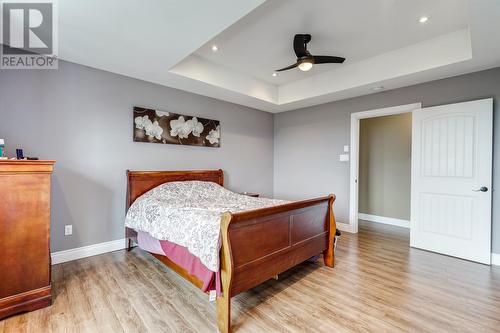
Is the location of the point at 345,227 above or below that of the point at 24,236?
below

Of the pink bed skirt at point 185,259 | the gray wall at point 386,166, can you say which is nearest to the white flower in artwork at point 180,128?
the pink bed skirt at point 185,259

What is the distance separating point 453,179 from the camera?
3.34 metres

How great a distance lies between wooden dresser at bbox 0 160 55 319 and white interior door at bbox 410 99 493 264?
4.59 m

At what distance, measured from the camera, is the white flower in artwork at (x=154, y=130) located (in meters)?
3.66

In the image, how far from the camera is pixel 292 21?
8.86ft

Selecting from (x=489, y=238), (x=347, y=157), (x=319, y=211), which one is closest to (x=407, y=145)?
(x=347, y=157)

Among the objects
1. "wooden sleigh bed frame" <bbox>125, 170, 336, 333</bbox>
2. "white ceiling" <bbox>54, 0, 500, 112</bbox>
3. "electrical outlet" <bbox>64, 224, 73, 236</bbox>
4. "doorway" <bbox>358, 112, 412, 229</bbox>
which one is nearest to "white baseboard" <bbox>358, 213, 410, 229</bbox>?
"doorway" <bbox>358, 112, 412, 229</bbox>

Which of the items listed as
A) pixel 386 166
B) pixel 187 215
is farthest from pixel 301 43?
pixel 386 166

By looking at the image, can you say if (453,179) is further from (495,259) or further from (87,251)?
A: (87,251)

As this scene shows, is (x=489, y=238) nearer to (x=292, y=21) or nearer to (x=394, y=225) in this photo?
(x=394, y=225)

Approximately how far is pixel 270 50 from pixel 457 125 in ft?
9.07

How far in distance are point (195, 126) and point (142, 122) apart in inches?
35.4

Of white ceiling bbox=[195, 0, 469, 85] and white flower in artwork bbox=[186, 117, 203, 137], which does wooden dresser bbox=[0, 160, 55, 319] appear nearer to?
white flower in artwork bbox=[186, 117, 203, 137]

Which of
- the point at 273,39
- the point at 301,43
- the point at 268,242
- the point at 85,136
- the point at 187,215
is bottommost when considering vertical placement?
the point at 268,242
